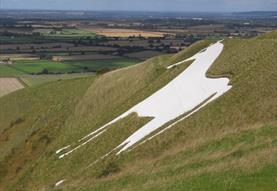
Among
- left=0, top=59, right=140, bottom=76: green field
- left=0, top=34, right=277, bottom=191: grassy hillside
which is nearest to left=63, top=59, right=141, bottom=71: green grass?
left=0, top=59, right=140, bottom=76: green field

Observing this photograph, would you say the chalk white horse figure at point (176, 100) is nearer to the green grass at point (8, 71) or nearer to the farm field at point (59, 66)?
the farm field at point (59, 66)

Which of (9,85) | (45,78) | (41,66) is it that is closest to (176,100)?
(9,85)

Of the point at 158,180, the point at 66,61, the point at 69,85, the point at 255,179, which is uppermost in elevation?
the point at 255,179

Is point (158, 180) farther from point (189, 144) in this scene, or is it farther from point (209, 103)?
point (209, 103)

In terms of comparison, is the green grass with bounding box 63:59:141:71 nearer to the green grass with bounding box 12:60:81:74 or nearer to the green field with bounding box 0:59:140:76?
the green field with bounding box 0:59:140:76

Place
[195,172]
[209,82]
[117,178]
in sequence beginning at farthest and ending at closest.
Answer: [209,82] < [117,178] < [195,172]

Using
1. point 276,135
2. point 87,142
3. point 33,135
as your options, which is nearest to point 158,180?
point 276,135

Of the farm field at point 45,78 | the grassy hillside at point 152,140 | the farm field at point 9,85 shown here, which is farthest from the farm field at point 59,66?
the grassy hillside at point 152,140

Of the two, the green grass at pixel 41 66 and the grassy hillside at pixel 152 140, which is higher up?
the grassy hillside at pixel 152 140
